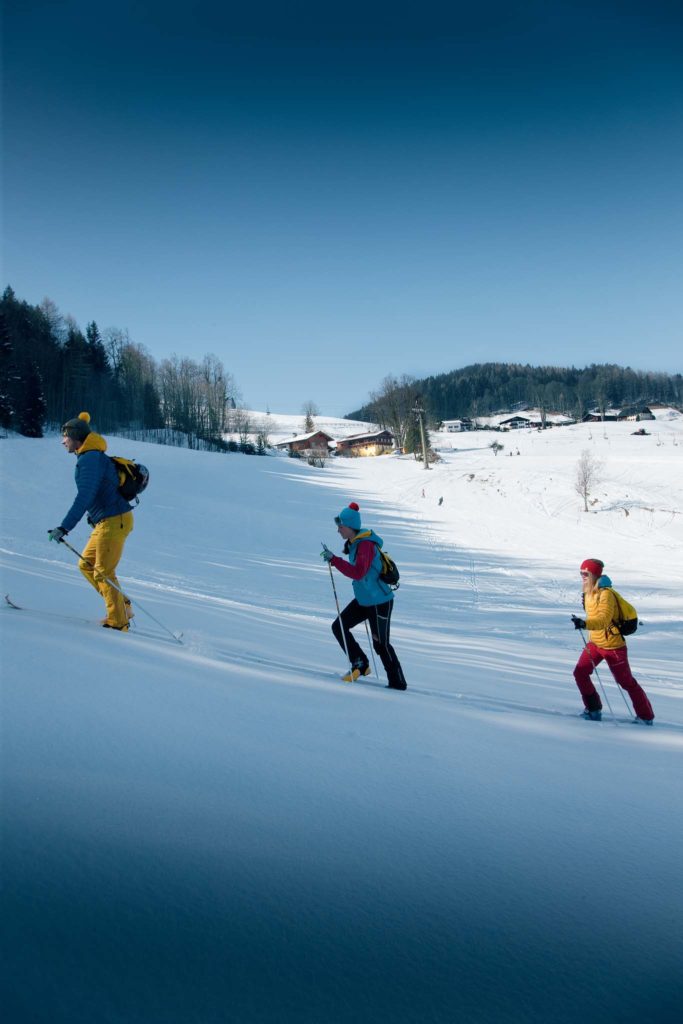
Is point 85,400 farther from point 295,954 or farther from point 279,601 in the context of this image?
point 295,954

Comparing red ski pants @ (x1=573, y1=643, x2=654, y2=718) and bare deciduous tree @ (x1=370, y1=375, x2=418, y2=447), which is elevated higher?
bare deciduous tree @ (x1=370, y1=375, x2=418, y2=447)

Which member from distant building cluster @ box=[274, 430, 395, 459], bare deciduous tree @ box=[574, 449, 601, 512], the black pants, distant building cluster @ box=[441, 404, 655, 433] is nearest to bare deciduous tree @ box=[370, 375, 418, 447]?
distant building cluster @ box=[274, 430, 395, 459]

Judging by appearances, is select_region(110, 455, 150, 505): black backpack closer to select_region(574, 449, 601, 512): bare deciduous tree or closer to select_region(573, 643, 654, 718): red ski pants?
select_region(573, 643, 654, 718): red ski pants

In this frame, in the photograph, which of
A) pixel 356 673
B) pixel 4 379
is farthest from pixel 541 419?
pixel 356 673

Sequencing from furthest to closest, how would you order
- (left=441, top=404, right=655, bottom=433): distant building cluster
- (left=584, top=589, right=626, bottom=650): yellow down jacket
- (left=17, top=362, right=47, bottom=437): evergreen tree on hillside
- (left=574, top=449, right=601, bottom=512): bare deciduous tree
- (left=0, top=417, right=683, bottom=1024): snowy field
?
(left=441, top=404, right=655, bottom=433): distant building cluster → (left=17, top=362, right=47, bottom=437): evergreen tree on hillside → (left=574, top=449, right=601, bottom=512): bare deciduous tree → (left=584, top=589, right=626, bottom=650): yellow down jacket → (left=0, top=417, right=683, bottom=1024): snowy field

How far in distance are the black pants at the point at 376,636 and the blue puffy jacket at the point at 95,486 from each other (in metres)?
2.47

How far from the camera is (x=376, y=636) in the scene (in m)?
5.16

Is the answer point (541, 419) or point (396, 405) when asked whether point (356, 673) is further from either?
point (541, 419)

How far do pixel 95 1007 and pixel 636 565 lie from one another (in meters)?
21.2

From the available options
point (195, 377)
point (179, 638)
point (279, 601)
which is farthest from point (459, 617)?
point (195, 377)

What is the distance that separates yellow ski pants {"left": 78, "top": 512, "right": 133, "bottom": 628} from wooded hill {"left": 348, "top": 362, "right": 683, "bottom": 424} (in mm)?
119627

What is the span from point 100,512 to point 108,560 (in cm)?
48

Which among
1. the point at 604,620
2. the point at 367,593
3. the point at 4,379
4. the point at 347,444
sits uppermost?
the point at 4,379

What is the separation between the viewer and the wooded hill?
446 ft
